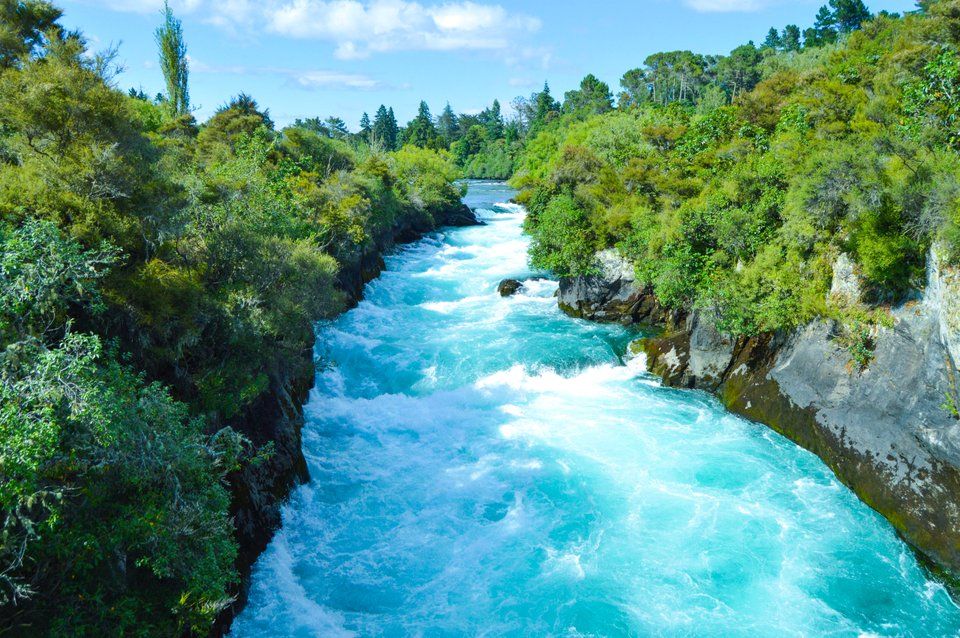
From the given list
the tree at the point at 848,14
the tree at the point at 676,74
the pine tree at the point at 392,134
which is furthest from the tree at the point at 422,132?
the tree at the point at 848,14

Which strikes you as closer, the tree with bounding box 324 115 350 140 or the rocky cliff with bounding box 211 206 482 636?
the rocky cliff with bounding box 211 206 482 636

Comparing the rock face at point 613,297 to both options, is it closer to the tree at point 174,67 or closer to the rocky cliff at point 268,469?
the rocky cliff at point 268,469

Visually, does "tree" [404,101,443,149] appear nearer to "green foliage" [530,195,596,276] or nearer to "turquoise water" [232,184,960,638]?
"green foliage" [530,195,596,276]

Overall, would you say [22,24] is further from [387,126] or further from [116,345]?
[387,126]

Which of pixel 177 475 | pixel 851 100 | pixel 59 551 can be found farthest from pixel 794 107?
pixel 59 551

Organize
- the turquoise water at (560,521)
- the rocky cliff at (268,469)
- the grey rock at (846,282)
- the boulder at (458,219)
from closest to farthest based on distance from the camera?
the turquoise water at (560,521)
the rocky cliff at (268,469)
the grey rock at (846,282)
the boulder at (458,219)

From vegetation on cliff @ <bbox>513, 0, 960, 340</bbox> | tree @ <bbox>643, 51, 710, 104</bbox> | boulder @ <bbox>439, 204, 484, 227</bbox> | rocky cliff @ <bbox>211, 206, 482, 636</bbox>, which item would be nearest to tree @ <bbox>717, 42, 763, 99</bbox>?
tree @ <bbox>643, 51, 710, 104</bbox>
